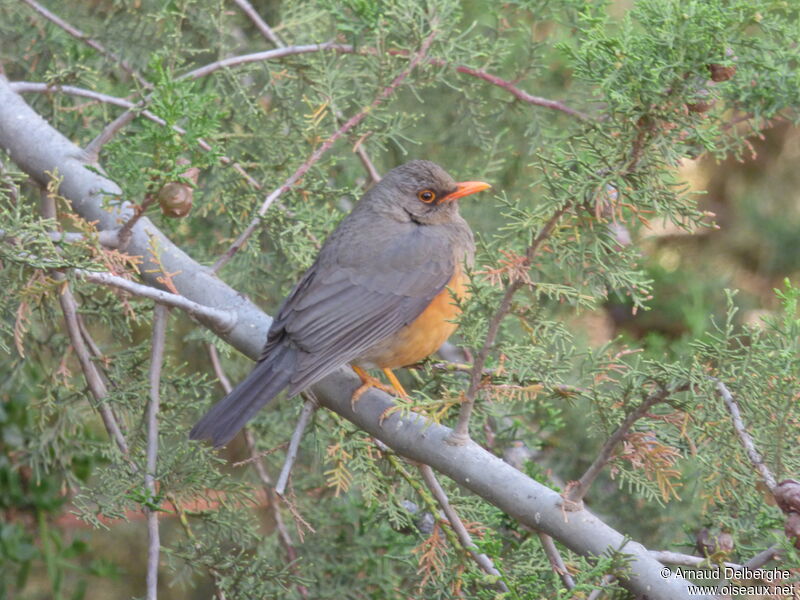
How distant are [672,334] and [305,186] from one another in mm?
2926

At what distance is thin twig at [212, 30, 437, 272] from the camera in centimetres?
310

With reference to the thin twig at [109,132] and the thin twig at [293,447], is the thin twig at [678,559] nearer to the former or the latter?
the thin twig at [293,447]

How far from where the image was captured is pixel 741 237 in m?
6.10

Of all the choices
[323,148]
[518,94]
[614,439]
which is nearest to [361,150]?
[323,148]

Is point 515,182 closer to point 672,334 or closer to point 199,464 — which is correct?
point 672,334

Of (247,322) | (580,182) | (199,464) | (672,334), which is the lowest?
(672,334)

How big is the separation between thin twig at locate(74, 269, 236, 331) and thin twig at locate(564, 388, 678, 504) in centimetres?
123

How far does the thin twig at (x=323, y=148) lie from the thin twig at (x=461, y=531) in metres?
0.95

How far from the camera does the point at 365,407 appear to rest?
117 inches

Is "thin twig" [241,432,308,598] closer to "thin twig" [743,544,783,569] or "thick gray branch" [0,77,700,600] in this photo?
"thick gray branch" [0,77,700,600]

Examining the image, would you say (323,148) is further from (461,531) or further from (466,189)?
(461,531)

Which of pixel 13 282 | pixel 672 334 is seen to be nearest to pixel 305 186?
pixel 13 282

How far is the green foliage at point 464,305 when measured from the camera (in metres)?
2.32

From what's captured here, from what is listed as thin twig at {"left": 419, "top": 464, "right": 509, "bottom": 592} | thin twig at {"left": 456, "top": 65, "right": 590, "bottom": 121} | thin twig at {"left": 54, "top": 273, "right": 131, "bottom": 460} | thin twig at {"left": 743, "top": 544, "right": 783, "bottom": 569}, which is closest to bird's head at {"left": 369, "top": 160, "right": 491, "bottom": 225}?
thin twig at {"left": 456, "top": 65, "right": 590, "bottom": 121}
